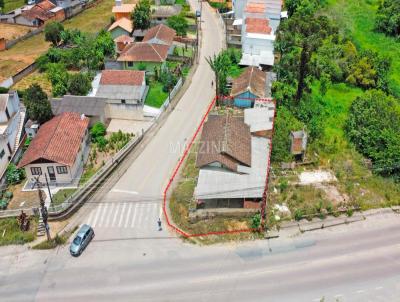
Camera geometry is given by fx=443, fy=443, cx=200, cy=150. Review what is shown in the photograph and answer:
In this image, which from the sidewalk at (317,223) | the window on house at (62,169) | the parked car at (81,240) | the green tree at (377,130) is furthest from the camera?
the green tree at (377,130)

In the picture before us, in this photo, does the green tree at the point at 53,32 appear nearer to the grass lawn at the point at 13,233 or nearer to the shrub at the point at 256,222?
the grass lawn at the point at 13,233

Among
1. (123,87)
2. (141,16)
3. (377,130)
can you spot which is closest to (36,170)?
(123,87)

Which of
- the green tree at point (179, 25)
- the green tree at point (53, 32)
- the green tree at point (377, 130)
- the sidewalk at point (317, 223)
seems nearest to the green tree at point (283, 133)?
the green tree at point (377, 130)

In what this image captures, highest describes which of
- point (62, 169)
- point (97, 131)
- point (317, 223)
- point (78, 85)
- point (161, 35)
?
point (161, 35)

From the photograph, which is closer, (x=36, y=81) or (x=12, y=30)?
(x=36, y=81)

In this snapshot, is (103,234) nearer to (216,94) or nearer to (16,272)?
(16,272)

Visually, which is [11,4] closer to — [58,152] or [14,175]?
[14,175]
